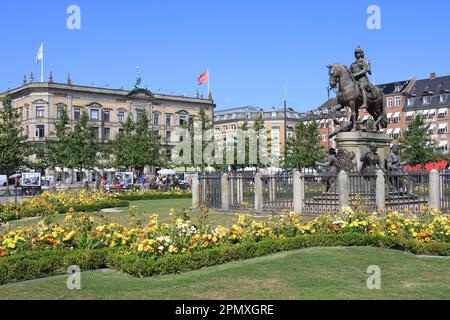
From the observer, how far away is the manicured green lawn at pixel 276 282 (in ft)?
26.6

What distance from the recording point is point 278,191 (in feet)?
72.5

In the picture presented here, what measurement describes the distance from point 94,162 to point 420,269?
5412 cm

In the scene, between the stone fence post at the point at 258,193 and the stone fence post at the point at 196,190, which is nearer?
the stone fence post at the point at 258,193

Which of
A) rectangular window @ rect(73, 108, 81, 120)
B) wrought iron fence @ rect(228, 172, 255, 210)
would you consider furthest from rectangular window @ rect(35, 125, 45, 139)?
wrought iron fence @ rect(228, 172, 255, 210)

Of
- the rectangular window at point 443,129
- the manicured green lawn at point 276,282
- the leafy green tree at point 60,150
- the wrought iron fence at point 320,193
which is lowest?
the manicured green lawn at point 276,282

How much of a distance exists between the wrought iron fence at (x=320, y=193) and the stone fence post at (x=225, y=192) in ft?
11.5

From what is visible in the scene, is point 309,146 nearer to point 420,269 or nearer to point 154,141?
point 154,141

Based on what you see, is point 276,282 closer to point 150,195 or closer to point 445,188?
point 445,188

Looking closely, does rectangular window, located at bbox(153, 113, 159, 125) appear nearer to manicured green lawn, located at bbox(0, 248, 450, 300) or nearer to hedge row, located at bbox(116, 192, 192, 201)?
hedge row, located at bbox(116, 192, 192, 201)

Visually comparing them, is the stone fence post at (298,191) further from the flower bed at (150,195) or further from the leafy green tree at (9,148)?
the leafy green tree at (9,148)

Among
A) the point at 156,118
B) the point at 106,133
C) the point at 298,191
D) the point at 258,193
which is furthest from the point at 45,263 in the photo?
the point at 156,118

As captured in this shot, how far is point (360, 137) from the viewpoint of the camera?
20812 millimetres
